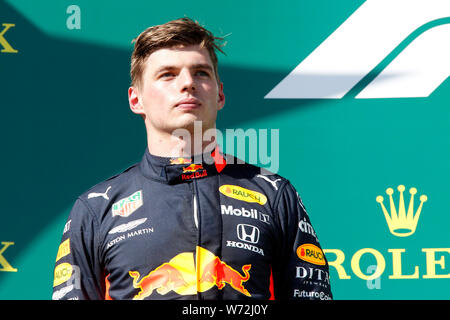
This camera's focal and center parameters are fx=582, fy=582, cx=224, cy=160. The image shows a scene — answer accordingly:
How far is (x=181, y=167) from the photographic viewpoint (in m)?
1.80

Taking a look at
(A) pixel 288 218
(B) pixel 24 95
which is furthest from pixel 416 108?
(B) pixel 24 95

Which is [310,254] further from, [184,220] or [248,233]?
[184,220]

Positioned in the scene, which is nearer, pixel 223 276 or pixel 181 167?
pixel 223 276

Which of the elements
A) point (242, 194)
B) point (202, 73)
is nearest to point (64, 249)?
point (242, 194)

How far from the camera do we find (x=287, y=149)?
2.56m

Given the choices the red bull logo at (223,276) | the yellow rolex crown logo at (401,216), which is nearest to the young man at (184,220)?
the red bull logo at (223,276)

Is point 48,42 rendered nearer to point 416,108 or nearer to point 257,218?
point 257,218

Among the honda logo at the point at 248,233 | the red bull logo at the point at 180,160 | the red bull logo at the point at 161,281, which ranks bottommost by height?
the red bull logo at the point at 161,281

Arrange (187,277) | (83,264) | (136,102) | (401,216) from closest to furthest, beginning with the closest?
1. (187,277)
2. (83,264)
3. (136,102)
4. (401,216)

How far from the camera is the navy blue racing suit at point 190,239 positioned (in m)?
1.67

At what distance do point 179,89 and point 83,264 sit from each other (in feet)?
2.00

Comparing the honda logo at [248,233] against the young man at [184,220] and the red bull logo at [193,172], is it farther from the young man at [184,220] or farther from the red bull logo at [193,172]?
the red bull logo at [193,172]

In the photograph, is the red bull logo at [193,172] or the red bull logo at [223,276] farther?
the red bull logo at [193,172]

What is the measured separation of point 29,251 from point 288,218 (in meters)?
1.27
